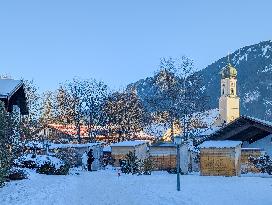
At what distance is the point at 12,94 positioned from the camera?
33.9 m

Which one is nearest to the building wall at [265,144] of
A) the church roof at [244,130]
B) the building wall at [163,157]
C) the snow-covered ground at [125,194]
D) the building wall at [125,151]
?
the church roof at [244,130]

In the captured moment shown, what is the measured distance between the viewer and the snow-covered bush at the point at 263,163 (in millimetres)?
30650

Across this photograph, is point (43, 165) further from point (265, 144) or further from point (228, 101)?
point (228, 101)

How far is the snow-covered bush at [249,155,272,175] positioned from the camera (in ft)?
101

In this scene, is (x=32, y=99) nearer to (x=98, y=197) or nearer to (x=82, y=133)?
(x=82, y=133)

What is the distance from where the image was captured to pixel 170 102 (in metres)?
51.0

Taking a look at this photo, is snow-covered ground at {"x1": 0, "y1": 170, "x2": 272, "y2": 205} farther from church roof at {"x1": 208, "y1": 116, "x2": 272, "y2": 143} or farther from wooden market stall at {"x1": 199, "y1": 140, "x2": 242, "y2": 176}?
church roof at {"x1": 208, "y1": 116, "x2": 272, "y2": 143}

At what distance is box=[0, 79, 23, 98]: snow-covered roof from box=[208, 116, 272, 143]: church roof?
14313mm

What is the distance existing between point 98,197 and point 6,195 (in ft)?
10.8

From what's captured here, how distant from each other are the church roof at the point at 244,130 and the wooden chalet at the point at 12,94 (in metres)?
14.3

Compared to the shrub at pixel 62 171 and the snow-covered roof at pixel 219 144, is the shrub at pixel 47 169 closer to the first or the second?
the shrub at pixel 62 171

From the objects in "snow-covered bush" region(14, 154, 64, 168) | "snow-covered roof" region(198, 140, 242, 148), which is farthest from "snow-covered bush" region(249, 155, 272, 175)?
"snow-covered bush" region(14, 154, 64, 168)

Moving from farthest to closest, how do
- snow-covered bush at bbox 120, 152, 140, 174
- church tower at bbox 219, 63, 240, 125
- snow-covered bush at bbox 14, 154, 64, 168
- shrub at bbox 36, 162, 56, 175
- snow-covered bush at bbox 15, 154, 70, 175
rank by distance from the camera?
church tower at bbox 219, 63, 240, 125 < snow-covered bush at bbox 120, 152, 140, 174 < snow-covered bush at bbox 14, 154, 64, 168 < snow-covered bush at bbox 15, 154, 70, 175 < shrub at bbox 36, 162, 56, 175

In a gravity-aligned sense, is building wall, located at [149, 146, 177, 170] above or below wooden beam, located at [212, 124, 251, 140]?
below
